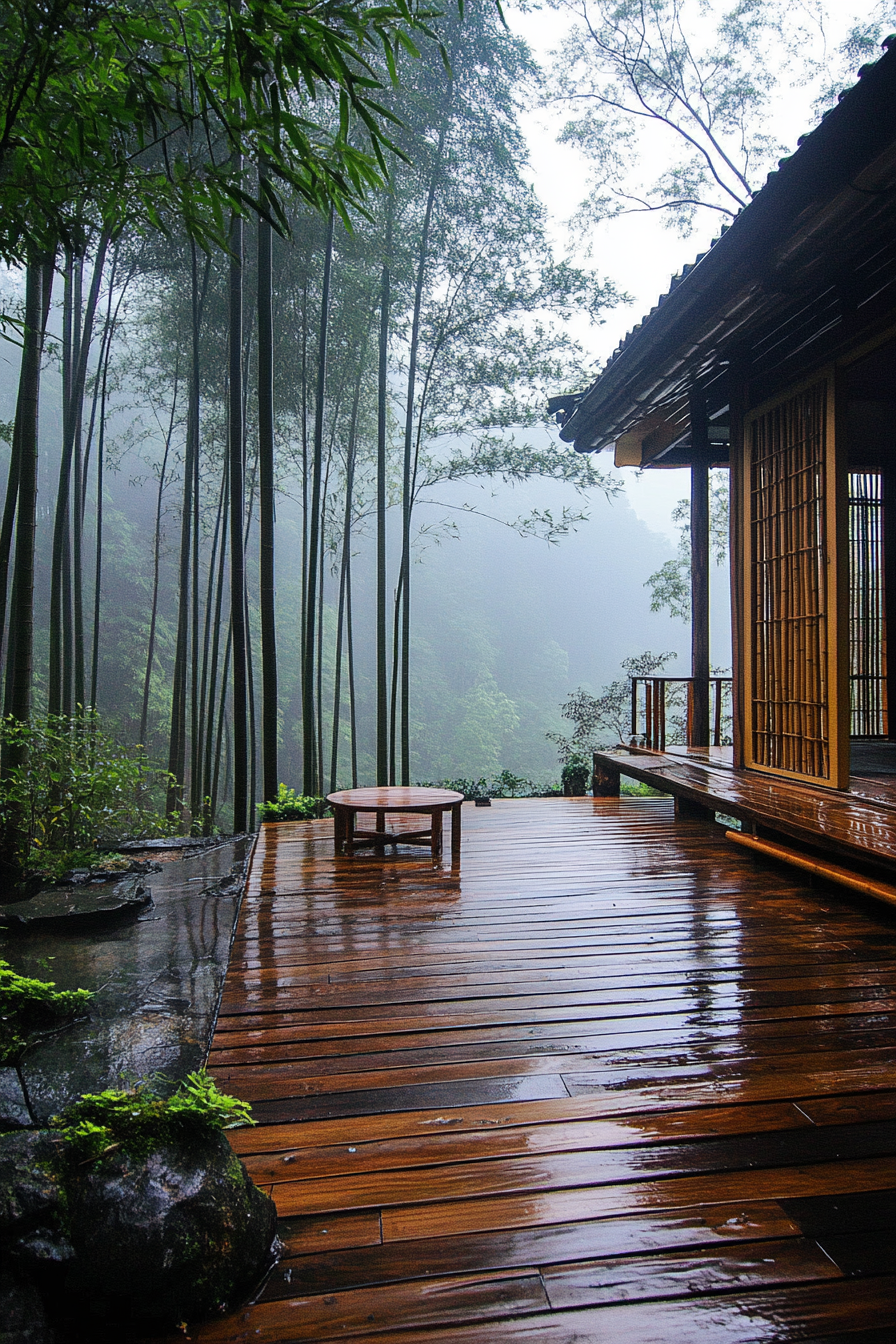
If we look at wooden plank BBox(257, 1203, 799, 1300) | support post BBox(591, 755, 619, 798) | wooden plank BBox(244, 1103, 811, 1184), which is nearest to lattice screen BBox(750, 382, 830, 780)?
support post BBox(591, 755, 619, 798)

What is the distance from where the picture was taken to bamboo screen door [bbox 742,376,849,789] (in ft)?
10.7

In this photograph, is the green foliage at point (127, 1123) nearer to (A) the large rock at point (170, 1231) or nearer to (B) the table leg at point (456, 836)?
(A) the large rock at point (170, 1231)

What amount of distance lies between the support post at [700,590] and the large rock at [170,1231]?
4.43m

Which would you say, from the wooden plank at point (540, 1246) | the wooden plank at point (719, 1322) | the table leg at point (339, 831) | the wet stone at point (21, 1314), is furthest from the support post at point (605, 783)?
the wet stone at point (21, 1314)

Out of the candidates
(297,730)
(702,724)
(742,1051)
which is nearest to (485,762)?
(297,730)

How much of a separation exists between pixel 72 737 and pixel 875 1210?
3.57m

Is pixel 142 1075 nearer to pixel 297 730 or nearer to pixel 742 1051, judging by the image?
pixel 742 1051

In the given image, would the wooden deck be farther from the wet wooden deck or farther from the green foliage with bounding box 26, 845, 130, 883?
the green foliage with bounding box 26, 845, 130, 883

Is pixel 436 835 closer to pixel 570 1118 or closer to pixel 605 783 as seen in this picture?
pixel 570 1118

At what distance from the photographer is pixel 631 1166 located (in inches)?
50.1

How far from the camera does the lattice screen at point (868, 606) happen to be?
16.9 feet

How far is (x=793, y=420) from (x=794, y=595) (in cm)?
84

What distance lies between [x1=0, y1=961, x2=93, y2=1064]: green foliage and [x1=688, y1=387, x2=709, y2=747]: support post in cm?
403

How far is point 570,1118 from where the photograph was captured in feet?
4.60
